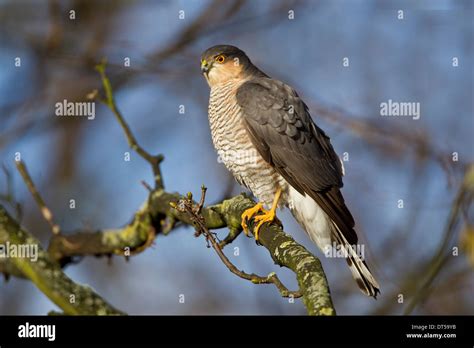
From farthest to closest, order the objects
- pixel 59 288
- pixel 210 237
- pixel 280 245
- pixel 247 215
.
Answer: pixel 247 215 < pixel 280 245 < pixel 210 237 < pixel 59 288

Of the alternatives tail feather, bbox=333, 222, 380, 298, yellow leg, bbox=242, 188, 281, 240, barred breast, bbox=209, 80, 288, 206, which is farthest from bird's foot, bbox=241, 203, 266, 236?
tail feather, bbox=333, 222, 380, 298

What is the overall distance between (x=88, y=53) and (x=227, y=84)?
2.66 meters

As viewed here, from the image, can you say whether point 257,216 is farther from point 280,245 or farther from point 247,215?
point 280,245

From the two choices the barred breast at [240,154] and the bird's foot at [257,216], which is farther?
the barred breast at [240,154]

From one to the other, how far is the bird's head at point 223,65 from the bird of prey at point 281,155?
0.28 metres

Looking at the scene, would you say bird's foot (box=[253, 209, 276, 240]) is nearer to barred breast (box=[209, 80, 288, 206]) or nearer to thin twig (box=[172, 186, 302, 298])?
barred breast (box=[209, 80, 288, 206])

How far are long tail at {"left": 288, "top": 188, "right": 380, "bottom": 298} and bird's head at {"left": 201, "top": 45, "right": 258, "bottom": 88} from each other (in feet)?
3.45

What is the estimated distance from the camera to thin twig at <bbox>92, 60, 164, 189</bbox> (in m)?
3.62

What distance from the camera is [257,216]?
12.4 ft

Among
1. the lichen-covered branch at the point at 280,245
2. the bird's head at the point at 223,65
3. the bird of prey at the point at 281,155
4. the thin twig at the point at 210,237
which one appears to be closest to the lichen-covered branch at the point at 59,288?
the thin twig at the point at 210,237

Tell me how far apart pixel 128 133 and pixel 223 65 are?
1194mm

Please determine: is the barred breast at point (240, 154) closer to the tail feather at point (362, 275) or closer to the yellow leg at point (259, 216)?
the yellow leg at point (259, 216)

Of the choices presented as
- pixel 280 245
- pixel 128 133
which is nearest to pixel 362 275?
pixel 280 245

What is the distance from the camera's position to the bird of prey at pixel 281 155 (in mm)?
3949
